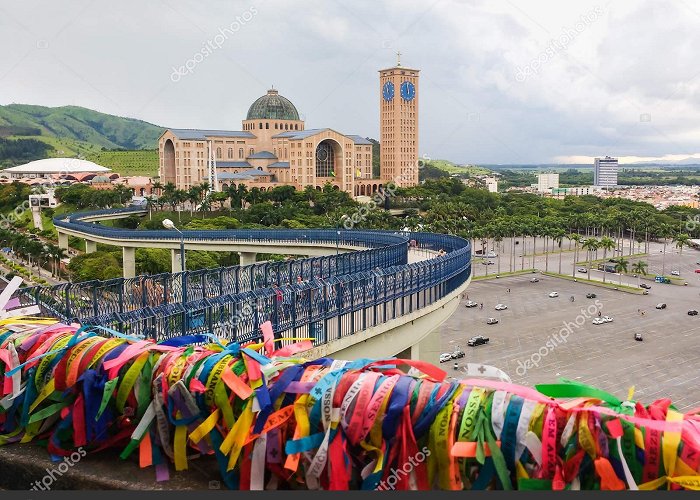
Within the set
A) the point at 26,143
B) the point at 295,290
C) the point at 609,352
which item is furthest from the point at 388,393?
the point at 26,143

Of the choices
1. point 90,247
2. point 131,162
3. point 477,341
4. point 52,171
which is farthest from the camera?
point 131,162

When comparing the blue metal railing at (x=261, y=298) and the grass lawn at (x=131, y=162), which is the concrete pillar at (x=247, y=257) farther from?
the grass lawn at (x=131, y=162)

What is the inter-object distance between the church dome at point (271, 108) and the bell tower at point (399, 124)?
15360mm

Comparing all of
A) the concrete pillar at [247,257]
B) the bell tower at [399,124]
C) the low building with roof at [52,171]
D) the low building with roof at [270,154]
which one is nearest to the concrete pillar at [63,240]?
the low building with roof at [270,154]

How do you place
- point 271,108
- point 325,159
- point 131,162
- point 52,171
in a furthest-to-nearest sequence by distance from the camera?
1. point 131,162
2. point 52,171
3. point 271,108
4. point 325,159

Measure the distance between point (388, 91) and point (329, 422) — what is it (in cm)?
9590

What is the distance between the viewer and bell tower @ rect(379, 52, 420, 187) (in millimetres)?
95312

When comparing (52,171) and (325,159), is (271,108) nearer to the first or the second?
(325,159)

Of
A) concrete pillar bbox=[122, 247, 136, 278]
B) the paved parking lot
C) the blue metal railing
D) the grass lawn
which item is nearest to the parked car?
the paved parking lot

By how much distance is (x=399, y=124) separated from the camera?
96.5m

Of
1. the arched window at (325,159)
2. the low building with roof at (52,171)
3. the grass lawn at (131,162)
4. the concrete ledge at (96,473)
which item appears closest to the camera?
the concrete ledge at (96,473)

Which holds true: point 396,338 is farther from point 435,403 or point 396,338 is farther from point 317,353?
point 435,403

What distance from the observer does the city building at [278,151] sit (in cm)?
7969

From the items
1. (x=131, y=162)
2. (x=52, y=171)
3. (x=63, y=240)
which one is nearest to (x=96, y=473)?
(x=63, y=240)
